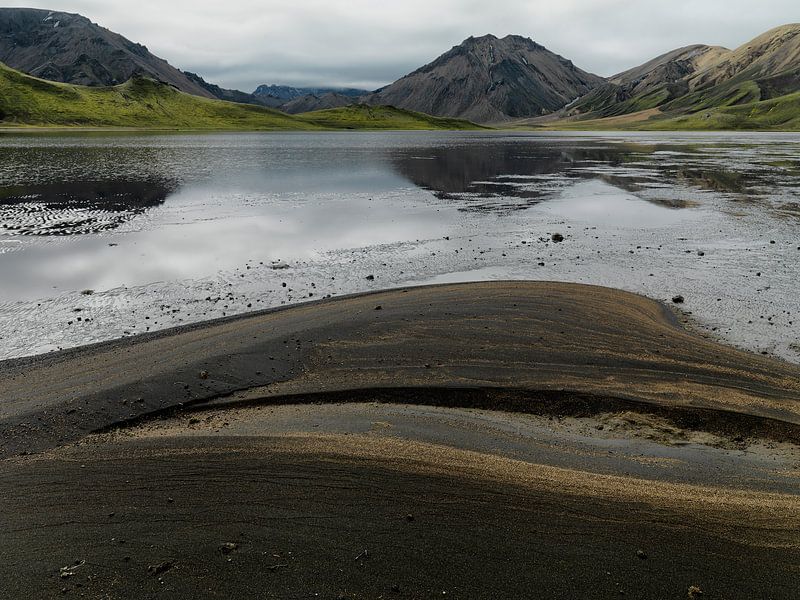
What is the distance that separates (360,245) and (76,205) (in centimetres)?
2755

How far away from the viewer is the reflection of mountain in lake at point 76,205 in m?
36.5

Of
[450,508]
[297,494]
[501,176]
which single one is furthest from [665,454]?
[501,176]

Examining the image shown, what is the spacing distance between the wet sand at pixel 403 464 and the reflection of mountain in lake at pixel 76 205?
24.1 metres

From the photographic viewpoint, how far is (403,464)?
10.6m

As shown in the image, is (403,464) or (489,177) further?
(489,177)

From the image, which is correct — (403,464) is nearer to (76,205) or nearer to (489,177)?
(76,205)

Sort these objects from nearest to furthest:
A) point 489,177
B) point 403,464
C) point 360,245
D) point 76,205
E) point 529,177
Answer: point 403,464, point 360,245, point 76,205, point 529,177, point 489,177

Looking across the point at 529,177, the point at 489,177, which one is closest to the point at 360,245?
the point at 489,177

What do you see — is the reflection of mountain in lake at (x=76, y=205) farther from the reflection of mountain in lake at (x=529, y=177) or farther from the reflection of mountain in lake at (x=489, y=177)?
the reflection of mountain in lake at (x=489, y=177)

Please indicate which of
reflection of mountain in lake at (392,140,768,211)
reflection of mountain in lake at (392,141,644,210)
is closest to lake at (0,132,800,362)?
reflection of mountain in lake at (392,140,768,211)

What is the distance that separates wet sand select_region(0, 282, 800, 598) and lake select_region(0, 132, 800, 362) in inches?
168

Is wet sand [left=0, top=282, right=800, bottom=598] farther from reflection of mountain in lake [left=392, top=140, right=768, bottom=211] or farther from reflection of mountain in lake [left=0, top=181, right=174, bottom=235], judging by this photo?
reflection of mountain in lake [left=392, top=140, right=768, bottom=211]

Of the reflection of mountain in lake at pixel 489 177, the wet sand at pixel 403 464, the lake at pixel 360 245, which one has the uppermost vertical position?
the reflection of mountain in lake at pixel 489 177

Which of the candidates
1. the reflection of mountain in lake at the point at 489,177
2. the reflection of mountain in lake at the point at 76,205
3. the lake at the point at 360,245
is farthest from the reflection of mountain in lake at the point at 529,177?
the reflection of mountain in lake at the point at 76,205
